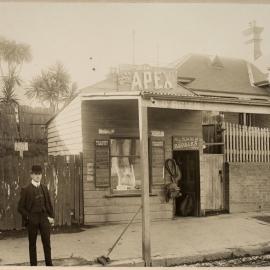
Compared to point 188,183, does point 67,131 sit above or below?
above

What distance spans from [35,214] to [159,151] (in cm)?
530

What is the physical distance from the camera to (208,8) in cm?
865

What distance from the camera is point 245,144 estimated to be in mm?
13648

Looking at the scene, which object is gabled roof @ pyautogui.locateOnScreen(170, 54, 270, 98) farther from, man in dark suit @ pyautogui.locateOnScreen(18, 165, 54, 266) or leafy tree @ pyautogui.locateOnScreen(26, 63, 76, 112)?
man in dark suit @ pyautogui.locateOnScreen(18, 165, 54, 266)

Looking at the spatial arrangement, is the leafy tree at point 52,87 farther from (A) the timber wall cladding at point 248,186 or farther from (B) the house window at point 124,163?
(A) the timber wall cladding at point 248,186

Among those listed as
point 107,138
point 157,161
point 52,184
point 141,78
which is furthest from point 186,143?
point 141,78

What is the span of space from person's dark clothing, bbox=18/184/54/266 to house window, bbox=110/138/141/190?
13.8 feet

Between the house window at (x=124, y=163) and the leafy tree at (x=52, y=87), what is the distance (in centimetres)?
204

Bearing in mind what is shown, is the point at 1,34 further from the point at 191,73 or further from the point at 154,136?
the point at 191,73

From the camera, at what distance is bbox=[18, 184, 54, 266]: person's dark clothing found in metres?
7.41

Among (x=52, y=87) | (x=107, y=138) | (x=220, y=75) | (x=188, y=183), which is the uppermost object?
(x=220, y=75)

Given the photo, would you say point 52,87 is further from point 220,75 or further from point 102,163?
point 220,75

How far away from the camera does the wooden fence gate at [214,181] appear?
1295cm

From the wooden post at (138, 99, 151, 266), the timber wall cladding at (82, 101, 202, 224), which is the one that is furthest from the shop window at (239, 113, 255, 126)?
the wooden post at (138, 99, 151, 266)
